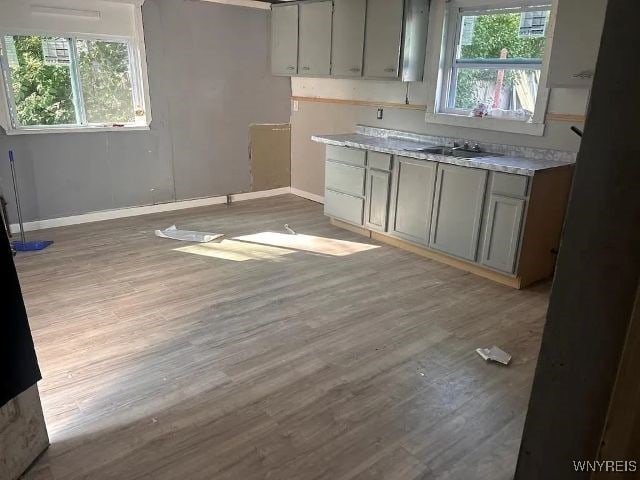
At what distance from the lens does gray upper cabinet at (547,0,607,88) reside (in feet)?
9.66

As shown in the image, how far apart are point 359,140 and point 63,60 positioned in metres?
2.94

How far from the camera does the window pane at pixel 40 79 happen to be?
13.9 feet

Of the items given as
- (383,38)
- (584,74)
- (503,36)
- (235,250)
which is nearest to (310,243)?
(235,250)

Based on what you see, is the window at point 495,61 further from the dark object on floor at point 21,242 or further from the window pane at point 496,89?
the dark object on floor at point 21,242

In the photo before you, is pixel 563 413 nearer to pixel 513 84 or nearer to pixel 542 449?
pixel 542 449

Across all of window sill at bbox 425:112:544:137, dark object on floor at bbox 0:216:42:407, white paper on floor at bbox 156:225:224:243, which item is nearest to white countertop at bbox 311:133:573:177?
window sill at bbox 425:112:544:137

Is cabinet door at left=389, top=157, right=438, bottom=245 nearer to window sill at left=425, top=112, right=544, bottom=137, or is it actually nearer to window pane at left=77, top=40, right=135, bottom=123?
window sill at left=425, top=112, right=544, bottom=137

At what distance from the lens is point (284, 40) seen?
5.50m

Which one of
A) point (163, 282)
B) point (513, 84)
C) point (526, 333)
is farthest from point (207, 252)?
point (513, 84)

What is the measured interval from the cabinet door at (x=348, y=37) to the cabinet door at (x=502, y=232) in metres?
2.09

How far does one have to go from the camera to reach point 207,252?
4191 mm

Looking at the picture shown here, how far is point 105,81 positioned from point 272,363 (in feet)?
12.1

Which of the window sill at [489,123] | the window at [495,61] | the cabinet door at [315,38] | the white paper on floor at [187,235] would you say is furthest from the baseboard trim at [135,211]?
the window at [495,61]

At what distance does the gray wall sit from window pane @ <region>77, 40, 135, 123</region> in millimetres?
218
